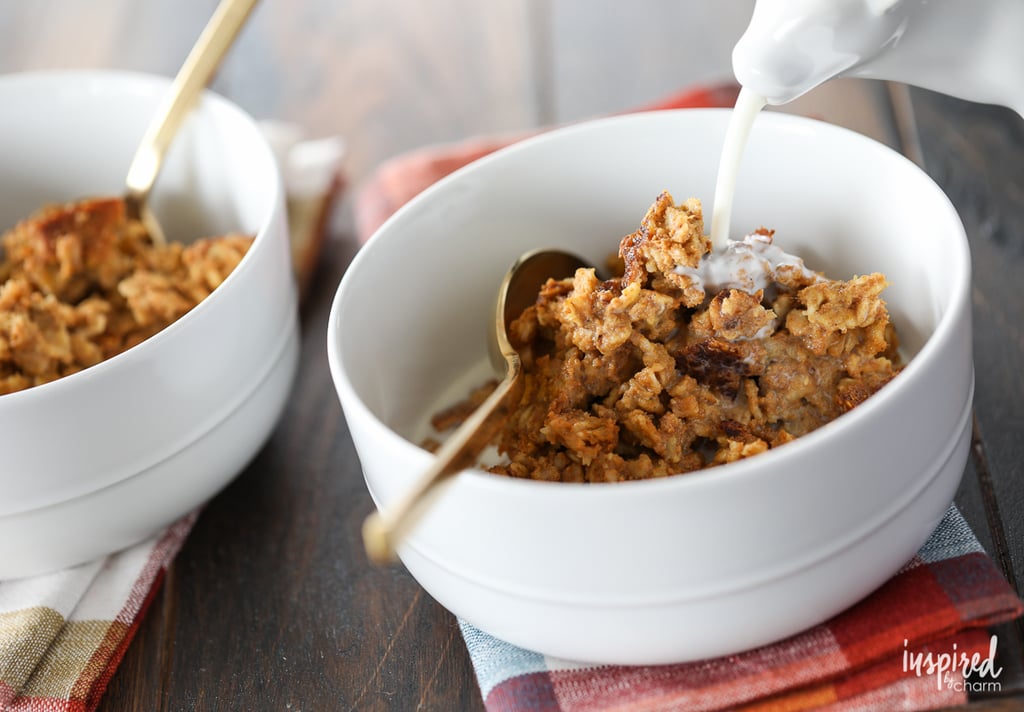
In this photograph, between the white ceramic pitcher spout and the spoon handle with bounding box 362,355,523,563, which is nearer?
the spoon handle with bounding box 362,355,523,563

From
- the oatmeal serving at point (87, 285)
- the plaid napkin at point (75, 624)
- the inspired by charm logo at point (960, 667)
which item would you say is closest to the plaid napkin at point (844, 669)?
Answer: the inspired by charm logo at point (960, 667)

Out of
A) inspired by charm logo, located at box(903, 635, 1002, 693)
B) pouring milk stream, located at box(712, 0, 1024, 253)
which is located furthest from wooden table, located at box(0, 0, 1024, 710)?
pouring milk stream, located at box(712, 0, 1024, 253)

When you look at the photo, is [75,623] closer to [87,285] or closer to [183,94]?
[87,285]

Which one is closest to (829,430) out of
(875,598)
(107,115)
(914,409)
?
(914,409)

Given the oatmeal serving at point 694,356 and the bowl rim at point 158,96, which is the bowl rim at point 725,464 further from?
the bowl rim at point 158,96

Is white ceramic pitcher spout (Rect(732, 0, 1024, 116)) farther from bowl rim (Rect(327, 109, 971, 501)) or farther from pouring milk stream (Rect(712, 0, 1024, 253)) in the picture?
bowl rim (Rect(327, 109, 971, 501))

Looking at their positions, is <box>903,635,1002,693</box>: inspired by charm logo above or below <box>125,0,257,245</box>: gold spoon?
below
